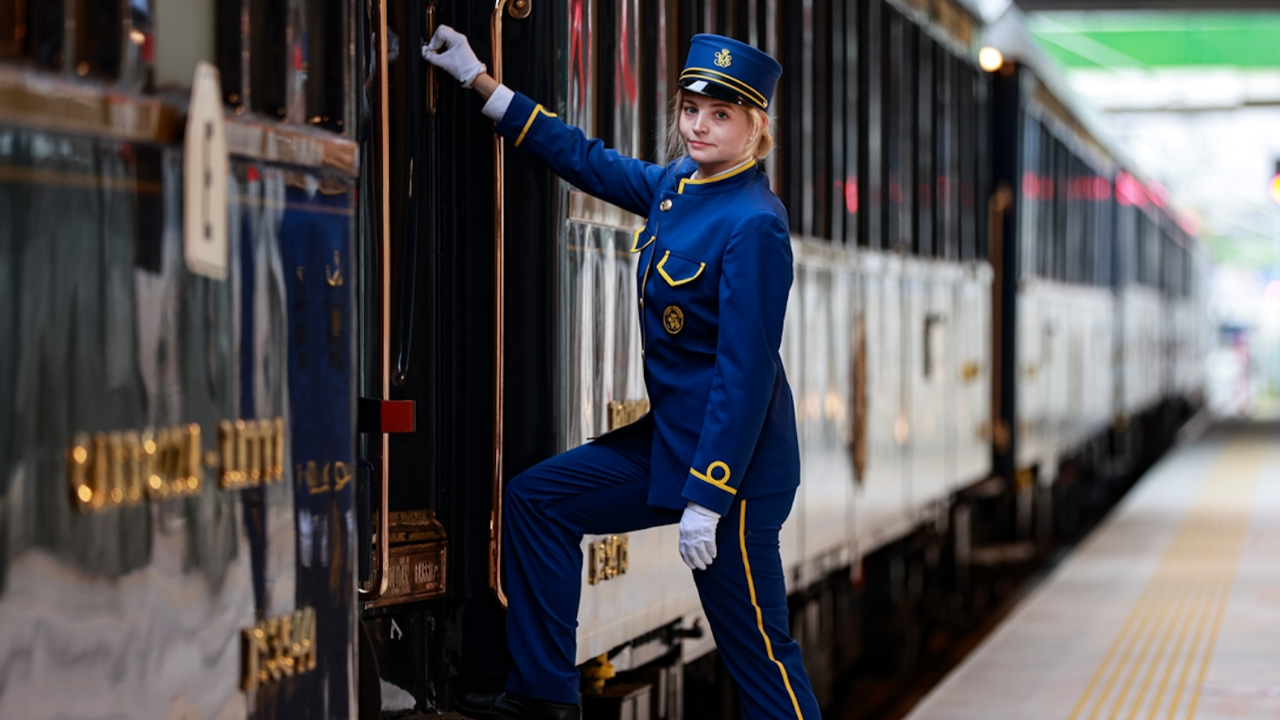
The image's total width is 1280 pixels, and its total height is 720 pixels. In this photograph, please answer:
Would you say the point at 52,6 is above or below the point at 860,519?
above

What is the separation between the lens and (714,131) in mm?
3402

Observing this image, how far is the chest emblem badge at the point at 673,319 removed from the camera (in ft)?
11.3

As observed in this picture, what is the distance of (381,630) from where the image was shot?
3.45 metres

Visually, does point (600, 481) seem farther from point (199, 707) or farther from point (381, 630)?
point (199, 707)

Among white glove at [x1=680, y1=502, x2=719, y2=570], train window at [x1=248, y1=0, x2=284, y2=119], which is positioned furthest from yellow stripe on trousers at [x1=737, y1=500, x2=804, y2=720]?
train window at [x1=248, y1=0, x2=284, y2=119]

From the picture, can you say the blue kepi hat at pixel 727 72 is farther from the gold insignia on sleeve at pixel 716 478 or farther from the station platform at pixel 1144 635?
the station platform at pixel 1144 635

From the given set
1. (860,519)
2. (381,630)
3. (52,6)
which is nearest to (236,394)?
(52,6)

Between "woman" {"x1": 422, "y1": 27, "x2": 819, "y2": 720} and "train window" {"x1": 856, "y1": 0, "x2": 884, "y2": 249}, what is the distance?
2.86 metres

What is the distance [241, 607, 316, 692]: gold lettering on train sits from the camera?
249 cm

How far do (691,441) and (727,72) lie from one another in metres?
0.71

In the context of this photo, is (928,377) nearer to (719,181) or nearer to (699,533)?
(719,181)

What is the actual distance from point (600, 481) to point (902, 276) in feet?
12.1

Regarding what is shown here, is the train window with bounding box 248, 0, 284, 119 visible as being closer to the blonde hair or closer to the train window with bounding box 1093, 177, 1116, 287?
the blonde hair

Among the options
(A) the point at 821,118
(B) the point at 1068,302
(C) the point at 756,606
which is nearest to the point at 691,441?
(C) the point at 756,606
